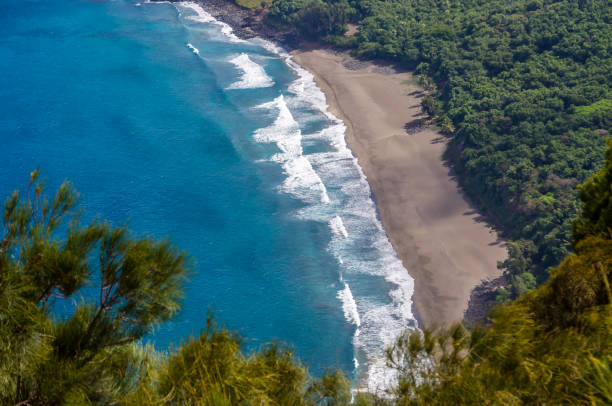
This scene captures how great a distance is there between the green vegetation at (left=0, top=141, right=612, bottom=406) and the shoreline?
74.8 ft

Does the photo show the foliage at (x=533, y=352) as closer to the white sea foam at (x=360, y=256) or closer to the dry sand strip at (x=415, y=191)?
the white sea foam at (x=360, y=256)

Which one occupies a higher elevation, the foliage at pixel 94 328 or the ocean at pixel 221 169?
the foliage at pixel 94 328

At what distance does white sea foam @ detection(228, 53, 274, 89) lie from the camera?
6581 cm

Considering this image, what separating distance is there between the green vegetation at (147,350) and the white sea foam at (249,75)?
5617cm

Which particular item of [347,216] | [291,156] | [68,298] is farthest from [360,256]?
[68,298]

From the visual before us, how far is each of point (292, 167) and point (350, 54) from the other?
28.3m

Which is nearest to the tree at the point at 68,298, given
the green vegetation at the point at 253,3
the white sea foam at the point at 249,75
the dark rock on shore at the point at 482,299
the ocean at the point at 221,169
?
the ocean at the point at 221,169

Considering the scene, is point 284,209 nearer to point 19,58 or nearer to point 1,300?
point 1,300

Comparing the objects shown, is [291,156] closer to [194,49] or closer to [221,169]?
[221,169]

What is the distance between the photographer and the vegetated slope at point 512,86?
137 feet

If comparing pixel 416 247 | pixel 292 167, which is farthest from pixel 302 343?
pixel 292 167

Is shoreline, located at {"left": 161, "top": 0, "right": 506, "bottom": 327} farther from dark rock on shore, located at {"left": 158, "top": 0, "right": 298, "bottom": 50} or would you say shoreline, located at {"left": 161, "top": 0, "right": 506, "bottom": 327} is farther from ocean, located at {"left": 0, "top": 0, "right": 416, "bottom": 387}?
dark rock on shore, located at {"left": 158, "top": 0, "right": 298, "bottom": 50}

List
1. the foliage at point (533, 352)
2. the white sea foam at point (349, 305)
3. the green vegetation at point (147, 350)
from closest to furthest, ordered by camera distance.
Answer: the green vegetation at point (147, 350), the foliage at point (533, 352), the white sea foam at point (349, 305)

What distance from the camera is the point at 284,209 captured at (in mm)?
45688
